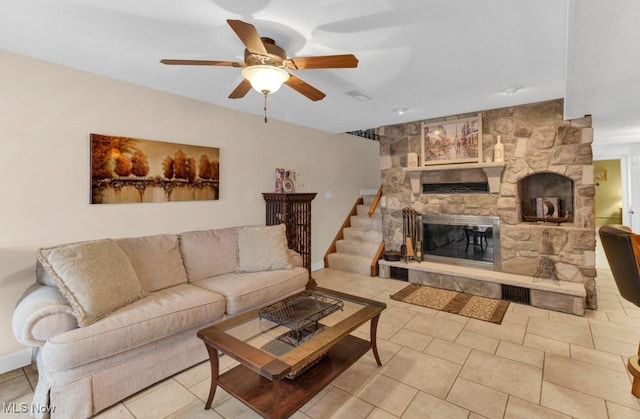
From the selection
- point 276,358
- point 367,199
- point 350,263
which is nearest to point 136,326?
point 276,358

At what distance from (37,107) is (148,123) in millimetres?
829

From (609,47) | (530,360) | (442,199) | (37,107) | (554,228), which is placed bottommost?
(530,360)

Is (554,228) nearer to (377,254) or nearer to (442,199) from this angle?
(442,199)

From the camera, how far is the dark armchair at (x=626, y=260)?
187cm

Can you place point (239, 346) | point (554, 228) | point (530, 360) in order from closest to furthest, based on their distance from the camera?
1. point (239, 346)
2. point (530, 360)
3. point (554, 228)

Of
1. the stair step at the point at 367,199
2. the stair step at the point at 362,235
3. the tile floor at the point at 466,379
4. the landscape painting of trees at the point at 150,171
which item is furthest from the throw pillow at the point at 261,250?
the stair step at the point at 367,199

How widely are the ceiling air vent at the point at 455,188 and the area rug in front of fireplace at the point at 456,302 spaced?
54.8 inches

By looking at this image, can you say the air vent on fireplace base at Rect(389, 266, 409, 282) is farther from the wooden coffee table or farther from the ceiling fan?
the ceiling fan

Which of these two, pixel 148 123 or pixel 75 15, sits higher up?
pixel 75 15

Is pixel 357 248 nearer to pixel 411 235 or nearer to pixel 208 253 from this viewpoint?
pixel 411 235

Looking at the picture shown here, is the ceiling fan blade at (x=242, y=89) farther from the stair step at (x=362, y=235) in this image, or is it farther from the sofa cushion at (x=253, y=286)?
the stair step at (x=362, y=235)

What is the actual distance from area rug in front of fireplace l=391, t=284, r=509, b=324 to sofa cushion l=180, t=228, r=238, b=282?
2099 millimetres

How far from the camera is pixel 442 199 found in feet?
14.4

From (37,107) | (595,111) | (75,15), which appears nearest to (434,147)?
(595,111)
